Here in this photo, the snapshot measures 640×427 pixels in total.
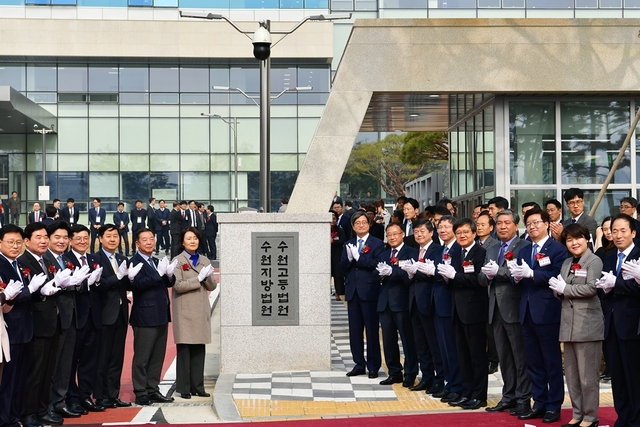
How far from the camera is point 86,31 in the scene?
1870 inches

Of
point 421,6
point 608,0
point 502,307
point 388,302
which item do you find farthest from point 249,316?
point 608,0

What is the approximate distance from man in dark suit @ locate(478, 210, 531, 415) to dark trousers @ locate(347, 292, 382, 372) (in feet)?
8.14

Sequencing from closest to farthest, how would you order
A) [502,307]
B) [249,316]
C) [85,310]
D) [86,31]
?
[502,307], [85,310], [249,316], [86,31]

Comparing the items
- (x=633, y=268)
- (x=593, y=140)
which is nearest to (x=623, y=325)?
(x=633, y=268)

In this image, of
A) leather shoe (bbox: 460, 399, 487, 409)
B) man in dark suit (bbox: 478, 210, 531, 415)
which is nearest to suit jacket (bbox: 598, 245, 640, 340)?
man in dark suit (bbox: 478, 210, 531, 415)

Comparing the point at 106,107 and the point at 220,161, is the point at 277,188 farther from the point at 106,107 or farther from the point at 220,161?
the point at 106,107

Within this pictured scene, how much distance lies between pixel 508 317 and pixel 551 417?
3.52 ft

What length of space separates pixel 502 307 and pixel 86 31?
41941 mm

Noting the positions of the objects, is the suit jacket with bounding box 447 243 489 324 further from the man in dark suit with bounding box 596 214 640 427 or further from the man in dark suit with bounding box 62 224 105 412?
the man in dark suit with bounding box 62 224 105 412

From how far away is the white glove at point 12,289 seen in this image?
26.6ft

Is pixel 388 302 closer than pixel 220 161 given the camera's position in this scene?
Yes

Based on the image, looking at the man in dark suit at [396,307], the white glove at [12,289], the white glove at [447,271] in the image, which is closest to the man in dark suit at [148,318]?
the white glove at [12,289]

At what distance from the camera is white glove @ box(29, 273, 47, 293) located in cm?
850

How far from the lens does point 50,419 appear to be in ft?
30.1
